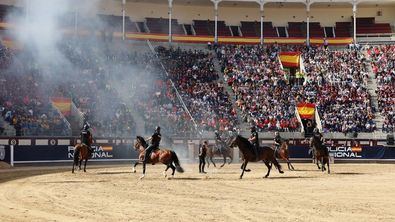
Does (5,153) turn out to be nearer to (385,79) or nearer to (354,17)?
(385,79)

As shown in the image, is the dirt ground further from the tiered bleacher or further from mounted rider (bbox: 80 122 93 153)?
the tiered bleacher

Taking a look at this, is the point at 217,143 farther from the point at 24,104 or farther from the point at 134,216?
the point at 134,216

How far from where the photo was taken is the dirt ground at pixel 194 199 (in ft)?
47.2

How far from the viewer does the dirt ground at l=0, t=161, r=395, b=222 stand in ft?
47.2

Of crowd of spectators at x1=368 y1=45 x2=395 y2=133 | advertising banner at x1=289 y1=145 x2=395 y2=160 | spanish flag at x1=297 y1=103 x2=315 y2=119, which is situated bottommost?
advertising banner at x1=289 y1=145 x2=395 y2=160

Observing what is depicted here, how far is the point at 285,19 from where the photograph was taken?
222 ft

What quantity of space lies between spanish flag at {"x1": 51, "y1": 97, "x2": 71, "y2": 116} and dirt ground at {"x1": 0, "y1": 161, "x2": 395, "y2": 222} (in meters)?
16.3

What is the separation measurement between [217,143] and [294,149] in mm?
9604

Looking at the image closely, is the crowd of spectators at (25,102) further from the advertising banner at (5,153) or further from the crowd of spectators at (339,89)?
the crowd of spectators at (339,89)

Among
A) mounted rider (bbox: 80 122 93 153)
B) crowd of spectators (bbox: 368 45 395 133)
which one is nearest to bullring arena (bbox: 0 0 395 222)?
mounted rider (bbox: 80 122 93 153)

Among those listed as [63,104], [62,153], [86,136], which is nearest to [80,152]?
[86,136]

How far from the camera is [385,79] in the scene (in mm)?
54344

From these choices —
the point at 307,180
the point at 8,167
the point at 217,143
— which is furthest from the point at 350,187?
the point at 8,167

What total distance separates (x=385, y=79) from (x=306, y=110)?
30.8 feet
